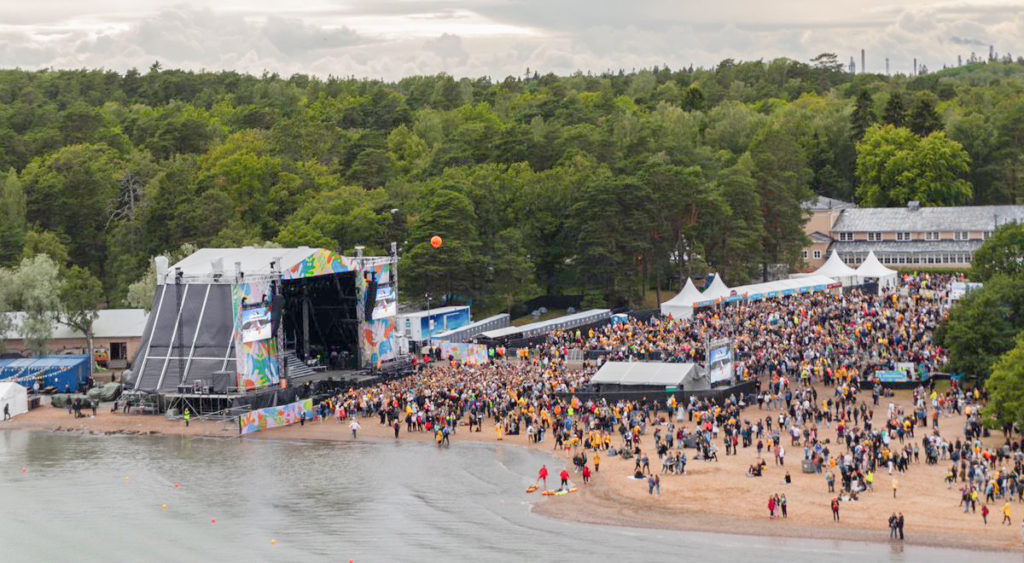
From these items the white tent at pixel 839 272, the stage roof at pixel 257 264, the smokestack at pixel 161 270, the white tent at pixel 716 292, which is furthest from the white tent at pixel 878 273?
the smokestack at pixel 161 270

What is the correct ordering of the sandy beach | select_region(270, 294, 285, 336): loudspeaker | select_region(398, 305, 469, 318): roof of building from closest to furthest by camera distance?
the sandy beach → select_region(270, 294, 285, 336): loudspeaker → select_region(398, 305, 469, 318): roof of building

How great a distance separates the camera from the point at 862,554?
102 feet

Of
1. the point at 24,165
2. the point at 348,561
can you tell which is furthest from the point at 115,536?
the point at 24,165

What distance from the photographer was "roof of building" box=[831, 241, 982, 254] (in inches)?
3361

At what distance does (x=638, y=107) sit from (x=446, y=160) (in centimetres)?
4465

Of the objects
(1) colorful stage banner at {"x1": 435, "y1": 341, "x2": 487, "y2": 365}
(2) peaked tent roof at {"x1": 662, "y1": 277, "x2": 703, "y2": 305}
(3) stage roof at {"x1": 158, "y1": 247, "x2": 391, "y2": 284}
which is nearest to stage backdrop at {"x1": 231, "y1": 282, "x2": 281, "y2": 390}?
(3) stage roof at {"x1": 158, "y1": 247, "x2": 391, "y2": 284}

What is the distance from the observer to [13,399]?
51219mm

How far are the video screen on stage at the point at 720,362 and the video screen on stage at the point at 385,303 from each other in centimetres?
1521

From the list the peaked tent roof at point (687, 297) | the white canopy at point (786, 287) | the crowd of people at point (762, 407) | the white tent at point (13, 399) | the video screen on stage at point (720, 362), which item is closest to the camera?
the crowd of people at point (762, 407)

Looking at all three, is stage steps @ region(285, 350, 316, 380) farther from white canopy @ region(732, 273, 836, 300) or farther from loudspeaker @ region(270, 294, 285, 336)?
white canopy @ region(732, 273, 836, 300)

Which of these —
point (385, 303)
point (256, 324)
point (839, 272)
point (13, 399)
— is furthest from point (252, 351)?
point (839, 272)

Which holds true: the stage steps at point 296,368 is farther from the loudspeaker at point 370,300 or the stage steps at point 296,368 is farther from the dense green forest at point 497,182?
the dense green forest at point 497,182

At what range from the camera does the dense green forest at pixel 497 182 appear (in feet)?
238

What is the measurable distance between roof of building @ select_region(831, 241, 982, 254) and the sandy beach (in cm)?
4456
